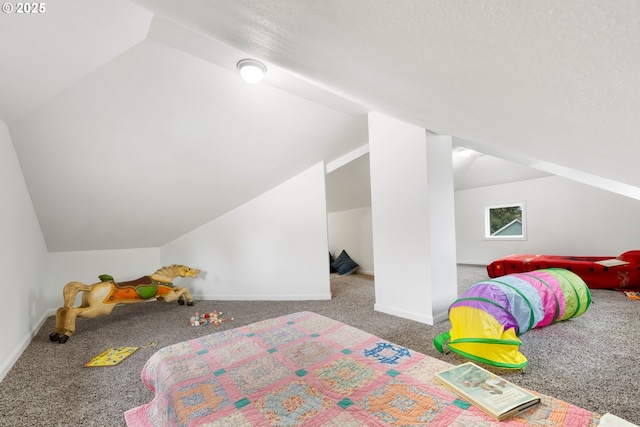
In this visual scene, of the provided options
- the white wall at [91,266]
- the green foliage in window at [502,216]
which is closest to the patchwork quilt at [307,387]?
the white wall at [91,266]

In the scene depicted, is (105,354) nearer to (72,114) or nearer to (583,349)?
(72,114)

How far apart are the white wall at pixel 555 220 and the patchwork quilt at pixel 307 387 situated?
16.6 feet

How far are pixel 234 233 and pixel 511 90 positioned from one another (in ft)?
13.1

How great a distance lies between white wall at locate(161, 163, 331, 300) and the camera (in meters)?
3.90

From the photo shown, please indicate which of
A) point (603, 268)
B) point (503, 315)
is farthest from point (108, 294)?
point (603, 268)

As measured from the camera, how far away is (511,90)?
0.69m

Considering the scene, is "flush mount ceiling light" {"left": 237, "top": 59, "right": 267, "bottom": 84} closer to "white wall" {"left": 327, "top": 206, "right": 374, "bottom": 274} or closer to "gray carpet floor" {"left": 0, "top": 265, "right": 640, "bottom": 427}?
"gray carpet floor" {"left": 0, "top": 265, "right": 640, "bottom": 427}

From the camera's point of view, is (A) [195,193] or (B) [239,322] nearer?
(B) [239,322]

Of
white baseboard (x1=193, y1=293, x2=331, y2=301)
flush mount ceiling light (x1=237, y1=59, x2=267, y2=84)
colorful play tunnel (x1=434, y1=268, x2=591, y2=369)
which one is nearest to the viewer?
colorful play tunnel (x1=434, y1=268, x2=591, y2=369)

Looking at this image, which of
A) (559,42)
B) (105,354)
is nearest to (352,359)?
(559,42)

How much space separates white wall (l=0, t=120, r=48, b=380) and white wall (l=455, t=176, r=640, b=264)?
23.2ft

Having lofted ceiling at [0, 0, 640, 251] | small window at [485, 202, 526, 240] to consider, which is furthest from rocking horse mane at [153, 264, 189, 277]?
small window at [485, 202, 526, 240]

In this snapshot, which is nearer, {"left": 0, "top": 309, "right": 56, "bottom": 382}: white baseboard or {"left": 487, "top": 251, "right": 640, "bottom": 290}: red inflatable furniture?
{"left": 0, "top": 309, "right": 56, "bottom": 382}: white baseboard

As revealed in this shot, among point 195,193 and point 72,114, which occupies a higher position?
point 72,114
